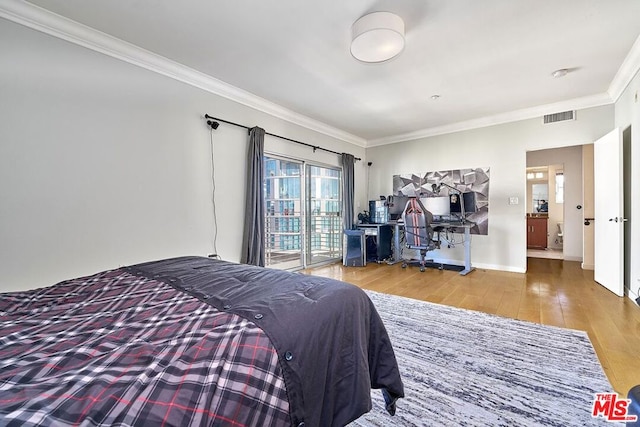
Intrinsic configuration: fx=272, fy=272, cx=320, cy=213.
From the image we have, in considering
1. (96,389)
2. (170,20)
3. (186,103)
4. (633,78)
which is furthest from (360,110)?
(96,389)

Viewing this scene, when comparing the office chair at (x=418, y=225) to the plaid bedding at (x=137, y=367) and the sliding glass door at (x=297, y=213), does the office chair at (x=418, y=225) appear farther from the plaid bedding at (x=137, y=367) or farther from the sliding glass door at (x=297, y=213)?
the plaid bedding at (x=137, y=367)

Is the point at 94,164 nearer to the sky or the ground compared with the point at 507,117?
nearer to the ground

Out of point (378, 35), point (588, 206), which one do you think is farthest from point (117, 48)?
point (588, 206)

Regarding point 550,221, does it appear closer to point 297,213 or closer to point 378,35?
point 297,213

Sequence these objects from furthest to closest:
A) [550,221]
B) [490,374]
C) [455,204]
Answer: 1. [550,221]
2. [455,204]
3. [490,374]

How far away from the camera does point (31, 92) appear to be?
213cm

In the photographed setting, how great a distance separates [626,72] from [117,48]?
5.38 m

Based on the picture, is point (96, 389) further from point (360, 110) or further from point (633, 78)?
point (633, 78)

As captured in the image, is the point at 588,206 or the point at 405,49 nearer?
the point at 405,49

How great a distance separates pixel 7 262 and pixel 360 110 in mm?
4292

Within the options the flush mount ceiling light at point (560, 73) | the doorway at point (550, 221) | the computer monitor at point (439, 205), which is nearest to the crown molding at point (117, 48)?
the computer monitor at point (439, 205)

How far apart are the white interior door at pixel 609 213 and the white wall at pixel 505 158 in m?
0.43

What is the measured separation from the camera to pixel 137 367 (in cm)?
70

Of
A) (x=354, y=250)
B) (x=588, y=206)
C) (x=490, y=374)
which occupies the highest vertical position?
(x=588, y=206)
